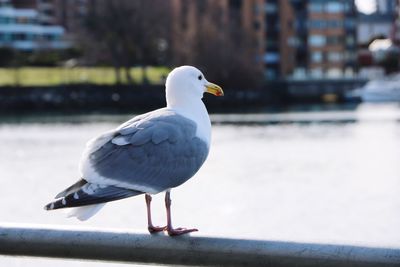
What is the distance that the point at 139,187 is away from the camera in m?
3.73

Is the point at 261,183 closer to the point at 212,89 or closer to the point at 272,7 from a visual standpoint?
the point at 212,89

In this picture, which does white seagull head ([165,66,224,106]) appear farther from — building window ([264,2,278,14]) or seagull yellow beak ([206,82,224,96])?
building window ([264,2,278,14])

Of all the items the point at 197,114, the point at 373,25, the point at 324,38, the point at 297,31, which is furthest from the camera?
the point at 373,25

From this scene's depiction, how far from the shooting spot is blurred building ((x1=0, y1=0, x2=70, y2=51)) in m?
109

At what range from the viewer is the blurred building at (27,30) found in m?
109

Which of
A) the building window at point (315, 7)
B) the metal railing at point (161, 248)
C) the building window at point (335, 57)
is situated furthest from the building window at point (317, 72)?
the metal railing at point (161, 248)

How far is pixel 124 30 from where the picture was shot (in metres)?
77.4

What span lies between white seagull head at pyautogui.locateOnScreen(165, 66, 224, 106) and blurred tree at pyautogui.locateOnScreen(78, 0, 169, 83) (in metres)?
73.5

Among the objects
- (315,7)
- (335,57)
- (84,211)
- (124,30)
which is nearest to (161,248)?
(84,211)

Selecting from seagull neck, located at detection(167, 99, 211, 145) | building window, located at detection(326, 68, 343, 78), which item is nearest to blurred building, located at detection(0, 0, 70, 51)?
building window, located at detection(326, 68, 343, 78)

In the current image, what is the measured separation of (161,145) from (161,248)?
114 centimetres

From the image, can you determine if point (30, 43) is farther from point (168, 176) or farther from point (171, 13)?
point (168, 176)

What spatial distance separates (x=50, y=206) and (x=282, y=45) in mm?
84237

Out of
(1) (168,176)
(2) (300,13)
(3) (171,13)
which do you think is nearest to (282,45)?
(2) (300,13)
